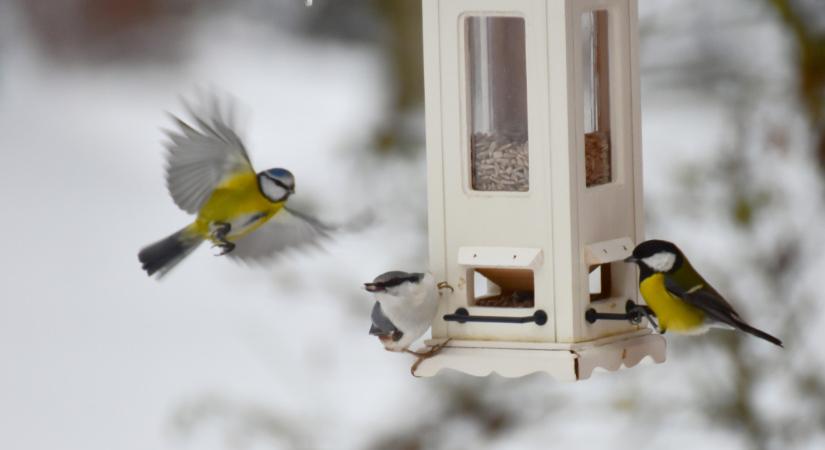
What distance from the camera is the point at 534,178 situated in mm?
2607

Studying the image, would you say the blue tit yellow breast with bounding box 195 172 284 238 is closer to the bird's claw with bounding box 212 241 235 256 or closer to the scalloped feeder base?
the bird's claw with bounding box 212 241 235 256

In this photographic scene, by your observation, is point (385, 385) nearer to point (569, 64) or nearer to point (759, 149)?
point (759, 149)

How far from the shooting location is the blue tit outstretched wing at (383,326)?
2.59 meters

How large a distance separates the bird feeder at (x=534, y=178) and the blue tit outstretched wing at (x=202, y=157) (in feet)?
1.22

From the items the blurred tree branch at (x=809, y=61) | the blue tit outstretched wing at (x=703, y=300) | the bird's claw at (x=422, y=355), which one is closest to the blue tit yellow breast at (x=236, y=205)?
the bird's claw at (x=422, y=355)

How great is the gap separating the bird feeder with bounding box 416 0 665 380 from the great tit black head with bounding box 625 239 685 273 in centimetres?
8

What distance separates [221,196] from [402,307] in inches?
14.0

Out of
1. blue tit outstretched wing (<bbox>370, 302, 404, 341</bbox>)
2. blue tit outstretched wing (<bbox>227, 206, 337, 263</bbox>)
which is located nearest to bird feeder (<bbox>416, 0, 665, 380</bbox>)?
blue tit outstretched wing (<bbox>370, 302, 404, 341</bbox>)

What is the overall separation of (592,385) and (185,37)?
53.6 inches

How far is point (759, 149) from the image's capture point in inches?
148

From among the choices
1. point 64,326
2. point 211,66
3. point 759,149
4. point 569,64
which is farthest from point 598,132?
point 64,326

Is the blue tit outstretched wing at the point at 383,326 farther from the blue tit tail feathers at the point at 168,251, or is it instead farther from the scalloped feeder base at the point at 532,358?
the blue tit tail feathers at the point at 168,251

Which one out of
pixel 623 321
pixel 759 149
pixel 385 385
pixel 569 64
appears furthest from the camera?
pixel 385 385

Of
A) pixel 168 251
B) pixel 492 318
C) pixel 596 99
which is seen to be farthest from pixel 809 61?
pixel 168 251
